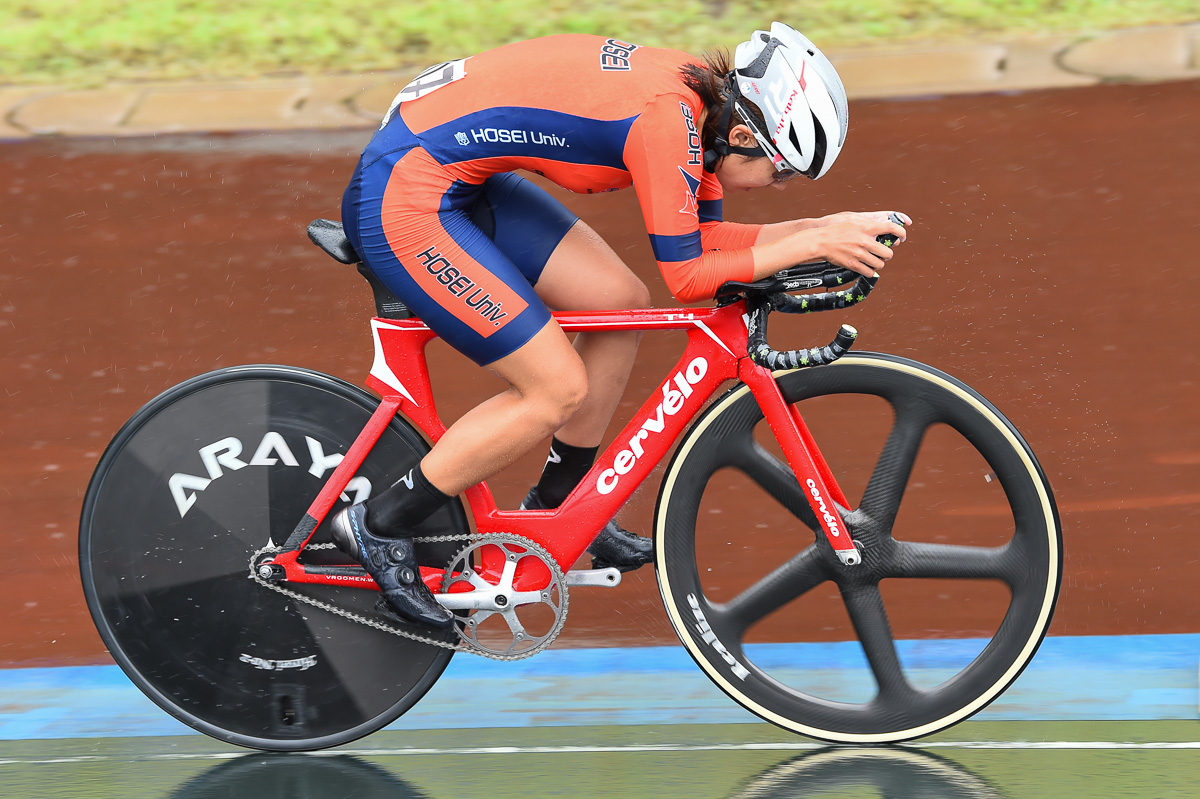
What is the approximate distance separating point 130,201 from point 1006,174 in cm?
338

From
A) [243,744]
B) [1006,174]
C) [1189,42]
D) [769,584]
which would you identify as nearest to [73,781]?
[243,744]

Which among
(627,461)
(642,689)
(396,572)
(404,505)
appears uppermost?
(627,461)

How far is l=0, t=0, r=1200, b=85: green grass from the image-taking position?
543cm

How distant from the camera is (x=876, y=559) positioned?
9.55 feet

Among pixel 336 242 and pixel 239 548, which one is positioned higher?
pixel 336 242

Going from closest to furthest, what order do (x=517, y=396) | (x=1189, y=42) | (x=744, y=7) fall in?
(x=517, y=396), (x=1189, y=42), (x=744, y=7)

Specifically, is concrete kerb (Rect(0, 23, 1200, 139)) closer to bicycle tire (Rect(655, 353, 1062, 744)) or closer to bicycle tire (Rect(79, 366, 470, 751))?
bicycle tire (Rect(79, 366, 470, 751))

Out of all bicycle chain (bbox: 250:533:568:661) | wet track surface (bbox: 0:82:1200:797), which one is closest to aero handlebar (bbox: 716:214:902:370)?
bicycle chain (bbox: 250:533:568:661)

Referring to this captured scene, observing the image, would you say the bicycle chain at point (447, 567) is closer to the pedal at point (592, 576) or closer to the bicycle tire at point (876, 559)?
the pedal at point (592, 576)

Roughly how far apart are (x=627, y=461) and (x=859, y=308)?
1793 mm

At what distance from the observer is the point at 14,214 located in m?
4.77

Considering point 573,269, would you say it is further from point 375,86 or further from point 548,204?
point 375,86

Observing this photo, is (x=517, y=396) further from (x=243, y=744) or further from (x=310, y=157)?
(x=310, y=157)

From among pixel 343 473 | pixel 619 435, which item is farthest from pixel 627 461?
pixel 343 473
